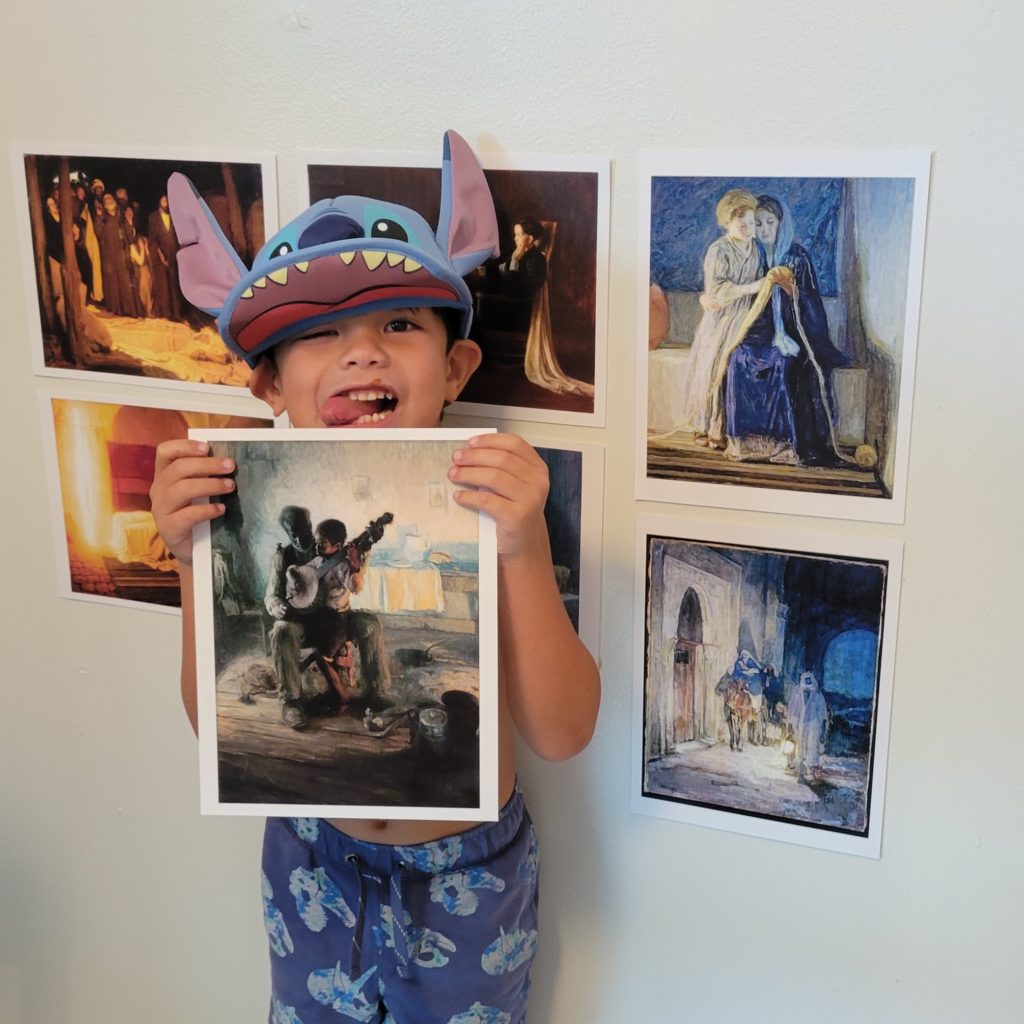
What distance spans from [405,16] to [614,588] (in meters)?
0.49

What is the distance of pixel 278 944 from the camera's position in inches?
33.1

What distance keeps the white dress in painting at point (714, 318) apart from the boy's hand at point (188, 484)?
353mm

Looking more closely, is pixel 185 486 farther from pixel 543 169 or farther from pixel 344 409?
pixel 543 169

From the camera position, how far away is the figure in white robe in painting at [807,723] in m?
0.80

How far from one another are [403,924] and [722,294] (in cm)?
54

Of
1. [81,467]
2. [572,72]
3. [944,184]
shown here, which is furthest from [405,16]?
[81,467]

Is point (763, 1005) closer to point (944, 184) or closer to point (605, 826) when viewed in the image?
point (605, 826)

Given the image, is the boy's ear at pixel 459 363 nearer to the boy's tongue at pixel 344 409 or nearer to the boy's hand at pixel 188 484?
the boy's tongue at pixel 344 409

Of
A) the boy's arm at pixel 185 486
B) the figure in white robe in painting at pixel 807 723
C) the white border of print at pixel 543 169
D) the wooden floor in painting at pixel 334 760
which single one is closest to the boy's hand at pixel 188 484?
the boy's arm at pixel 185 486

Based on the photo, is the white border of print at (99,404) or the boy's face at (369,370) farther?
the white border of print at (99,404)

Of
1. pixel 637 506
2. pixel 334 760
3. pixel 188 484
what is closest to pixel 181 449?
pixel 188 484

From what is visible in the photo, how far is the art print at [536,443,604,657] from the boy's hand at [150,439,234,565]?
27cm

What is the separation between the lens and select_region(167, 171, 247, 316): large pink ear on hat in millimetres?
800

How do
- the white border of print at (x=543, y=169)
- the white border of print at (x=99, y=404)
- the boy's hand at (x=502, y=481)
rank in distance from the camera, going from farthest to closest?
the white border of print at (x=99, y=404), the white border of print at (x=543, y=169), the boy's hand at (x=502, y=481)
